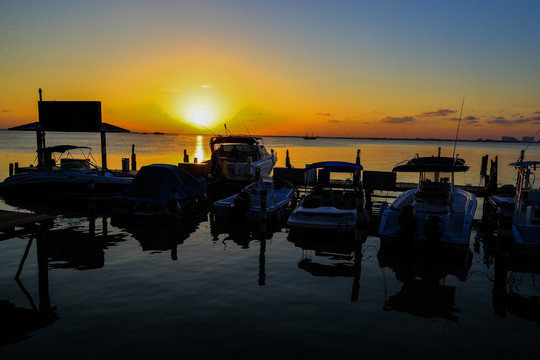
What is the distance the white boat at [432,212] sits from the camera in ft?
35.6

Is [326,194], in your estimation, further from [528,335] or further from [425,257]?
[528,335]

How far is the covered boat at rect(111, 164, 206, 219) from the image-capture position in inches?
627

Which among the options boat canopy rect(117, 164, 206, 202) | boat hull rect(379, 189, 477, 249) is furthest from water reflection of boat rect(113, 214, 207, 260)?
boat hull rect(379, 189, 477, 249)

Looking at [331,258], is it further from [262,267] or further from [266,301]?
[266,301]

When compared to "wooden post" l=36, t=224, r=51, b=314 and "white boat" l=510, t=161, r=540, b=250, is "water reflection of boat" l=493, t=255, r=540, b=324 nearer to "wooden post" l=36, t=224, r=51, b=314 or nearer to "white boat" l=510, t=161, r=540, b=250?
"white boat" l=510, t=161, r=540, b=250

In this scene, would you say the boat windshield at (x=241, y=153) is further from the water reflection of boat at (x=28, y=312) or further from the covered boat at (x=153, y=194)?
the water reflection of boat at (x=28, y=312)

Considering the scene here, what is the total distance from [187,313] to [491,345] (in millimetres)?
5622

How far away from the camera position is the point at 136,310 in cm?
760

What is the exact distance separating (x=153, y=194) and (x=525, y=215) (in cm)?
1400

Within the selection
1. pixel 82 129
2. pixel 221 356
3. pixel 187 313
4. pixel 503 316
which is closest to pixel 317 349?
pixel 221 356

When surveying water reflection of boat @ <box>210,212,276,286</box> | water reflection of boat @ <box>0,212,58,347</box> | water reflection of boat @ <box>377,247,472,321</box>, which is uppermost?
water reflection of boat @ <box>0,212,58,347</box>

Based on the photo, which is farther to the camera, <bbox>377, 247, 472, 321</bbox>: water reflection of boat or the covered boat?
the covered boat

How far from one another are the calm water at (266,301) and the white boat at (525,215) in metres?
0.81

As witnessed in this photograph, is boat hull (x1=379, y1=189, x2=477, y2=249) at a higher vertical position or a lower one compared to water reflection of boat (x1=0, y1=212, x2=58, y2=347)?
higher
